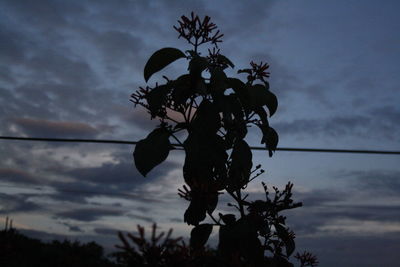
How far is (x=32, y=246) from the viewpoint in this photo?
788 centimetres

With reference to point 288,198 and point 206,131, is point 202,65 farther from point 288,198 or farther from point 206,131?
point 288,198

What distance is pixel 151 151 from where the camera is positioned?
3.04 metres

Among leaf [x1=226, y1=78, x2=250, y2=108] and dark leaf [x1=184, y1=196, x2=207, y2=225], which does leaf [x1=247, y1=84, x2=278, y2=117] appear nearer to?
leaf [x1=226, y1=78, x2=250, y2=108]

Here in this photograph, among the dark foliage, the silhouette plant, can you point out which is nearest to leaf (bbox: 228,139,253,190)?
the silhouette plant

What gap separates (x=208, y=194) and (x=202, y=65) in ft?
3.67

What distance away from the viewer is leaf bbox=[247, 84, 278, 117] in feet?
Answer: 11.0

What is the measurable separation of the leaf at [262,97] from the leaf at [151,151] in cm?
70

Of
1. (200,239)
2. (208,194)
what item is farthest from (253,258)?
(208,194)

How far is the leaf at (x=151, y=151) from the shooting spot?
296 cm

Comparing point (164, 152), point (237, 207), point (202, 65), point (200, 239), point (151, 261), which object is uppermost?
point (202, 65)

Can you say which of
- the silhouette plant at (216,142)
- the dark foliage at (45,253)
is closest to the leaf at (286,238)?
the silhouette plant at (216,142)

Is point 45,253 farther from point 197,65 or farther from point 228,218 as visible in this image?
point 197,65

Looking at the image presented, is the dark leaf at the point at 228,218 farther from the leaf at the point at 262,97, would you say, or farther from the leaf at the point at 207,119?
the leaf at the point at 262,97

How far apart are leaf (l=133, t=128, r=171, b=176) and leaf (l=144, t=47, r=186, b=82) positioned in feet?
1.68
